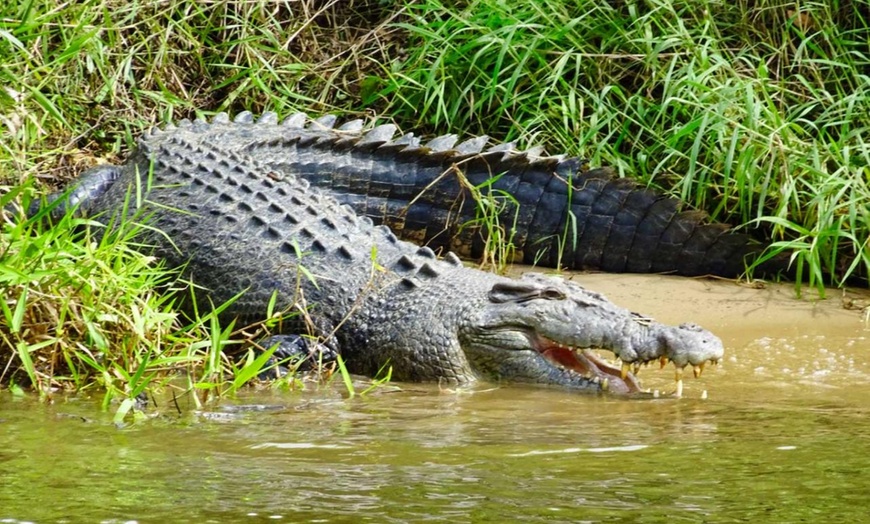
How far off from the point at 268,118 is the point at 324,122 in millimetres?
303

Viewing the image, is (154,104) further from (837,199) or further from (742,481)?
(742,481)

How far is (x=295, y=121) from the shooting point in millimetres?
7180

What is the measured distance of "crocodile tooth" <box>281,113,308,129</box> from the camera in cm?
708

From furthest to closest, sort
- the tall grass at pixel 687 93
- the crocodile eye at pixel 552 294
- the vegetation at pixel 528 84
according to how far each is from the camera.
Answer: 1. the tall grass at pixel 687 93
2. the vegetation at pixel 528 84
3. the crocodile eye at pixel 552 294

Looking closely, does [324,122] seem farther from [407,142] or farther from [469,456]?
[469,456]

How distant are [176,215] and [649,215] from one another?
2183mm

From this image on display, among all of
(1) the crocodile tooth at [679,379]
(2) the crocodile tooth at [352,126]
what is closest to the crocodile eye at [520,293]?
(1) the crocodile tooth at [679,379]

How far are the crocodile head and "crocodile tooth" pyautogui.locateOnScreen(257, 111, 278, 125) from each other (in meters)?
2.44

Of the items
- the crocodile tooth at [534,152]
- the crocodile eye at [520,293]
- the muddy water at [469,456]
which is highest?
the crocodile tooth at [534,152]

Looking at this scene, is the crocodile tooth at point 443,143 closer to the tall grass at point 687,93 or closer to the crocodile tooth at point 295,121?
the tall grass at point 687,93

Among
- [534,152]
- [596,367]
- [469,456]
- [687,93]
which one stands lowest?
[469,456]

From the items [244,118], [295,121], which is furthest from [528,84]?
[244,118]

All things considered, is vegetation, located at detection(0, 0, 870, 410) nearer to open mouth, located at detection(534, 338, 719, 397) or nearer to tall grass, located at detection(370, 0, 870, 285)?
tall grass, located at detection(370, 0, 870, 285)

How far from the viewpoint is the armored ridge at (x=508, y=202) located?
20.5 feet
